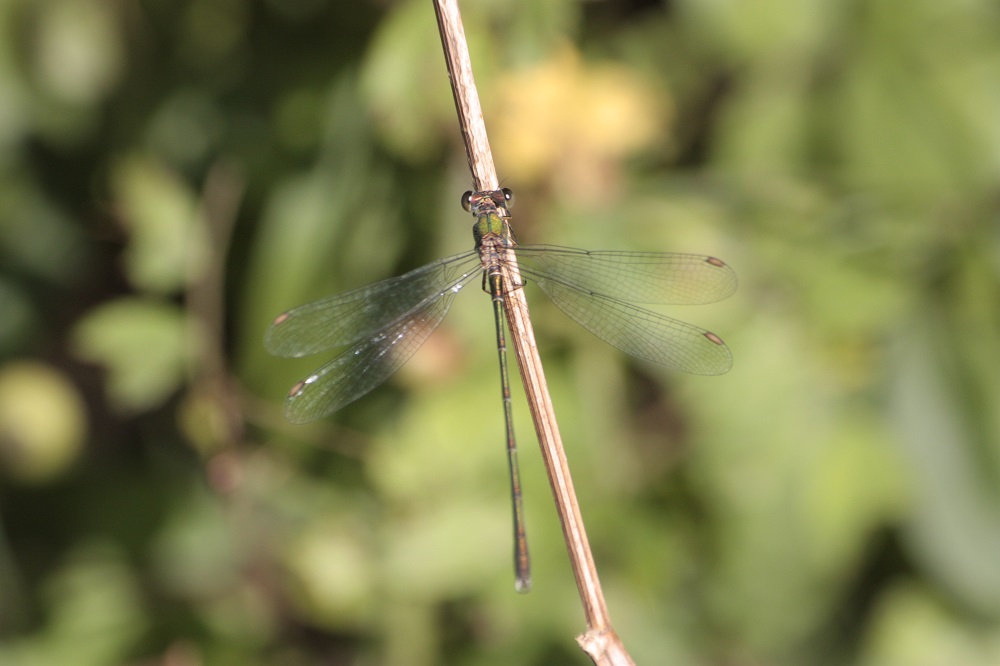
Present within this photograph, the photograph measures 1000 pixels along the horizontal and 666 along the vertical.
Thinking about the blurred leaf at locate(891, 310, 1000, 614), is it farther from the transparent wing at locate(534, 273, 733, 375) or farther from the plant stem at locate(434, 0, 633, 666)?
the plant stem at locate(434, 0, 633, 666)

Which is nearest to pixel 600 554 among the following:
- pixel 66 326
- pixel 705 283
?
pixel 705 283

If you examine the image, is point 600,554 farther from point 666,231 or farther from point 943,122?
point 943,122

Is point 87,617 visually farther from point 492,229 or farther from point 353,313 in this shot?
point 492,229

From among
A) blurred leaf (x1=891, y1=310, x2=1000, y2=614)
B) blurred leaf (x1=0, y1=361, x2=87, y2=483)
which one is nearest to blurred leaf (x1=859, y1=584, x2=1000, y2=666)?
blurred leaf (x1=891, y1=310, x2=1000, y2=614)

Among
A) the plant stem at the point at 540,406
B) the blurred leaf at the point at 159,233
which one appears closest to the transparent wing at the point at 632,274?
the plant stem at the point at 540,406

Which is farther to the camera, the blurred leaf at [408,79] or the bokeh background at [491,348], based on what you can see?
the bokeh background at [491,348]

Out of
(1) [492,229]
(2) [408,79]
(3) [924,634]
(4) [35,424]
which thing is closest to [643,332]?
(1) [492,229]

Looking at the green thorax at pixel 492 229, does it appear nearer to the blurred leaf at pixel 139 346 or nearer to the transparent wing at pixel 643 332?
the transparent wing at pixel 643 332
